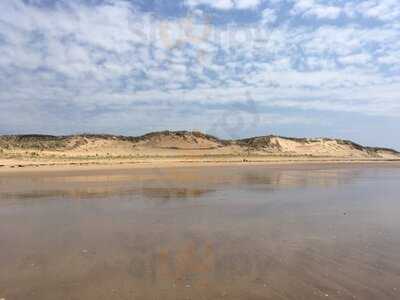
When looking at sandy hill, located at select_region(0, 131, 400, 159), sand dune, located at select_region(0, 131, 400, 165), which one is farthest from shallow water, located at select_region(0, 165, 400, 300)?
sandy hill, located at select_region(0, 131, 400, 159)

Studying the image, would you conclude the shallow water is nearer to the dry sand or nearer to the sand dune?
the dry sand

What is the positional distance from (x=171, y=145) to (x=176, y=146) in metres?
0.79

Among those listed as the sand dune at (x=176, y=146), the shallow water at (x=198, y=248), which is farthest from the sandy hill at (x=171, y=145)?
the shallow water at (x=198, y=248)

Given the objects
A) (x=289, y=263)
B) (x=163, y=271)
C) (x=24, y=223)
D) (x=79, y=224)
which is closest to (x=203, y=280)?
(x=163, y=271)

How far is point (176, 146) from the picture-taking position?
59781 mm

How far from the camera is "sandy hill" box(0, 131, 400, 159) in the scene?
54.6 m

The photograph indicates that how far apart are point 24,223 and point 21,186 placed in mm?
9453

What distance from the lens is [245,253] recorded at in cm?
771

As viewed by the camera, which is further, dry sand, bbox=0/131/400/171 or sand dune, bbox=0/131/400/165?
sand dune, bbox=0/131/400/165

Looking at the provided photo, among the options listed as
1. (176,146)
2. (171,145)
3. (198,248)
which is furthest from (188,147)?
(198,248)

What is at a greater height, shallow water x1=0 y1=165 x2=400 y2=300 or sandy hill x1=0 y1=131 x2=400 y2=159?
sandy hill x1=0 y1=131 x2=400 y2=159

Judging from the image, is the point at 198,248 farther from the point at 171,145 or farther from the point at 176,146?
the point at 171,145

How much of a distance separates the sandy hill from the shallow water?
3886cm

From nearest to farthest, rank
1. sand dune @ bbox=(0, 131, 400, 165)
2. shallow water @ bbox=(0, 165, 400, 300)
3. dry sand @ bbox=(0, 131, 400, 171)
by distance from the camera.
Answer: shallow water @ bbox=(0, 165, 400, 300)
dry sand @ bbox=(0, 131, 400, 171)
sand dune @ bbox=(0, 131, 400, 165)
